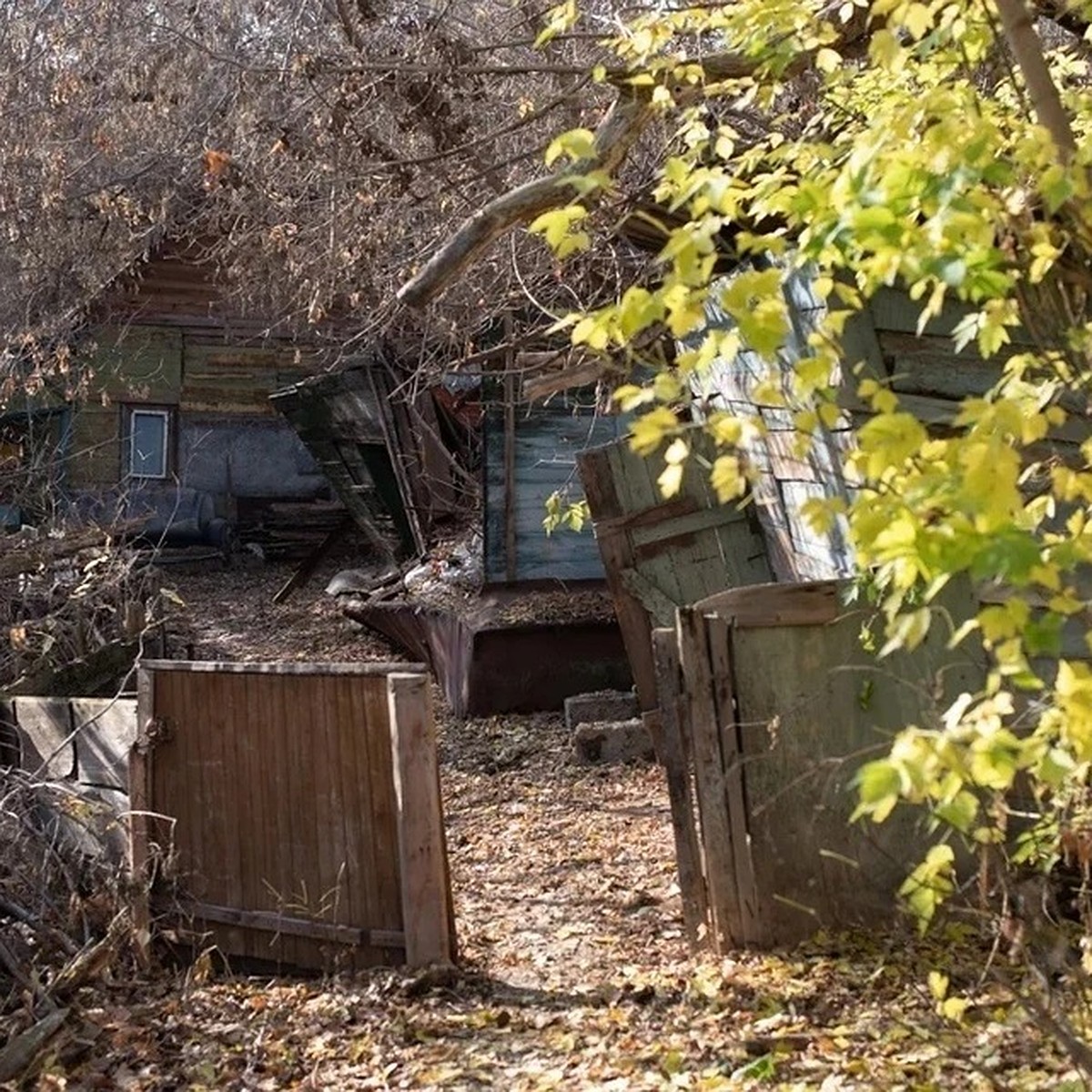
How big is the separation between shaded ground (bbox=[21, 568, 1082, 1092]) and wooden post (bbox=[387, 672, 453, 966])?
0.18 meters

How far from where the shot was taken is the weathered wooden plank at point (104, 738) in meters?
7.61

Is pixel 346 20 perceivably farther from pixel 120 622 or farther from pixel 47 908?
pixel 47 908

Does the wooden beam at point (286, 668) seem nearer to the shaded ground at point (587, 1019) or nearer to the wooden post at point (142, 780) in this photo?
the wooden post at point (142, 780)

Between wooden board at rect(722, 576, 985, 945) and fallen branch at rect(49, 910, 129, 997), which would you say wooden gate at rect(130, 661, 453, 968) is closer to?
fallen branch at rect(49, 910, 129, 997)

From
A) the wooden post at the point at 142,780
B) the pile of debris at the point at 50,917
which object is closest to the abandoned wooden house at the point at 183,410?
the pile of debris at the point at 50,917

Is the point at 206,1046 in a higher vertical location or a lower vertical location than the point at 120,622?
lower

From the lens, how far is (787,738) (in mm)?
5961

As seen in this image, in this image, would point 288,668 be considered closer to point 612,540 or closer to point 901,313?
point 901,313

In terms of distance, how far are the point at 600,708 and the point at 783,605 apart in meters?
5.72

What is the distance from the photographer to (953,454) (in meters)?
2.82

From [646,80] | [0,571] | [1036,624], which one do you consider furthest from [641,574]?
[1036,624]

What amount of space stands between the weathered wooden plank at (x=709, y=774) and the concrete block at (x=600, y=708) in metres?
5.42

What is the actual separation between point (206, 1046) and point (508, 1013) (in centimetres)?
113

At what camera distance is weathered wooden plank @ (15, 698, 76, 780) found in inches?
314
